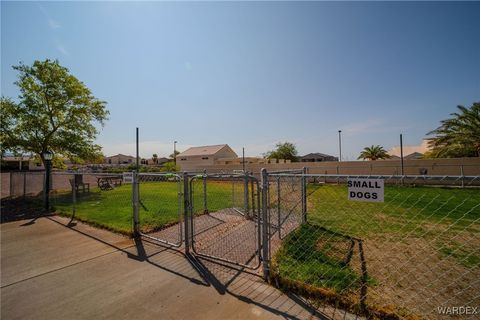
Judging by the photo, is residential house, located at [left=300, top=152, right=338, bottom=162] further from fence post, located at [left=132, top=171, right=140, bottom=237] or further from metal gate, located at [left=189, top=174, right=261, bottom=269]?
fence post, located at [left=132, top=171, right=140, bottom=237]

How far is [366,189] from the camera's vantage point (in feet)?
9.96

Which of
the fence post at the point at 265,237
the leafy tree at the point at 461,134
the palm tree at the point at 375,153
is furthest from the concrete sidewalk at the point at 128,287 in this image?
the palm tree at the point at 375,153

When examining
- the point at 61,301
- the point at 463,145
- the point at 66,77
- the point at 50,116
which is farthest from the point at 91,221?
the point at 463,145

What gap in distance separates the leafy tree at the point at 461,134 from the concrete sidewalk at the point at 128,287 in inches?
952

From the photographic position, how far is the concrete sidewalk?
120 inches

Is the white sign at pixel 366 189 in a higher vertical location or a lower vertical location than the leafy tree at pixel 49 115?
lower

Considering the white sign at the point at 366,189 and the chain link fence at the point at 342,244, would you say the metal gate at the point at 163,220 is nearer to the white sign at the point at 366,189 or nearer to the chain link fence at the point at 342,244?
the chain link fence at the point at 342,244

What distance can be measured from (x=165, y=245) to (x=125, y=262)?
1.00 meters

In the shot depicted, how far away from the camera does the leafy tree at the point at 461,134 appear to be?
18.8 meters

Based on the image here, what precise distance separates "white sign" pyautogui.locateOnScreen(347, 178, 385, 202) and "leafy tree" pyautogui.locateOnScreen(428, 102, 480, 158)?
23381 mm

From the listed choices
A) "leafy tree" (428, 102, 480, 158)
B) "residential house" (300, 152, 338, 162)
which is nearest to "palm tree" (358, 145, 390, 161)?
"leafy tree" (428, 102, 480, 158)

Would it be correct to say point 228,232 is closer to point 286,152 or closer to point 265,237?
point 265,237

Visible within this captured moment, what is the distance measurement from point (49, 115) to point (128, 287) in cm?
1735

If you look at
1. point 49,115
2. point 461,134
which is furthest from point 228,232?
point 461,134
